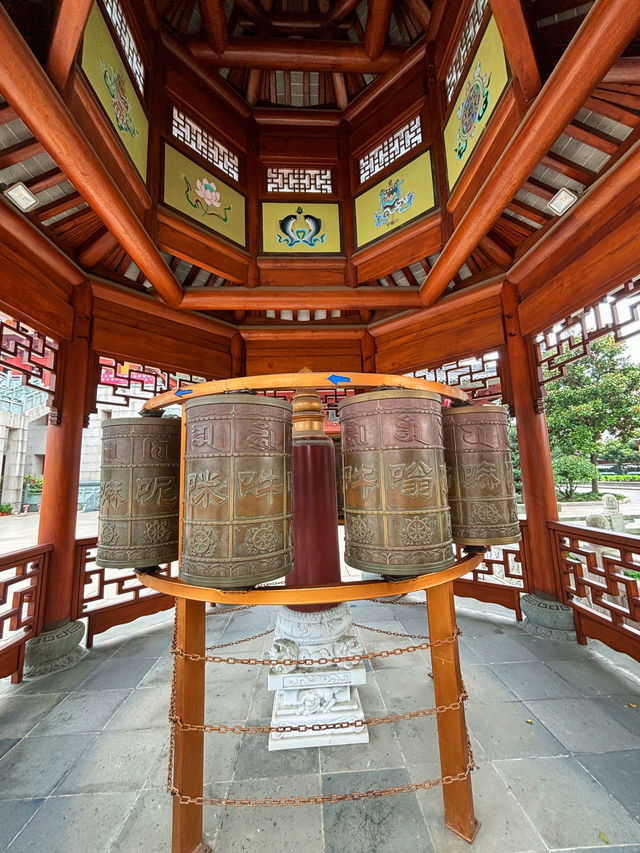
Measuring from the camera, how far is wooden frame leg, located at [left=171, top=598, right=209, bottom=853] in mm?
1608

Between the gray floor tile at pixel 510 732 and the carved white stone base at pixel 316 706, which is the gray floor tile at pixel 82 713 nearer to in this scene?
the carved white stone base at pixel 316 706

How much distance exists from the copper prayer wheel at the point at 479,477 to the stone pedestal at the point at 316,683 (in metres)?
1.23

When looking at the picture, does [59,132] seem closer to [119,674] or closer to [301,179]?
[301,179]

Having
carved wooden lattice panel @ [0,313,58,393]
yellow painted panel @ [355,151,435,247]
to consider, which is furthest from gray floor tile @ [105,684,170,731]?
yellow painted panel @ [355,151,435,247]

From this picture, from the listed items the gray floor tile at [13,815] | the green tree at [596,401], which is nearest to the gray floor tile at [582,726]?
the gray floor tile at [13,815]

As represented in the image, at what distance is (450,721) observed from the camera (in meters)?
1.74

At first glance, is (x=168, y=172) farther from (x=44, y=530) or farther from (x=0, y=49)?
(x=44, y=530)

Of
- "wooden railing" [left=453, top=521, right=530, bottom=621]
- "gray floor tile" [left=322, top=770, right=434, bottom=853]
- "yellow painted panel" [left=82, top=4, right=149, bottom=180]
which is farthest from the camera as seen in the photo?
"wooden railing" [left=453, top=521, right=530, bottom=621]

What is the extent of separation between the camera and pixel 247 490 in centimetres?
141

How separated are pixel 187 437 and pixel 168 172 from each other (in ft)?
11.1

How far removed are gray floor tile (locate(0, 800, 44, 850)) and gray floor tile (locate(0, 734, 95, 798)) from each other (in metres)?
0.05

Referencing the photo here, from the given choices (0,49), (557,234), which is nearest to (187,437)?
(0,49)

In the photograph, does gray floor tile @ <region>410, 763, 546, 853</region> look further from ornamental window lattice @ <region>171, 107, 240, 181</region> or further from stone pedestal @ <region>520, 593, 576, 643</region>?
ornamental window lattice @ <region>171, 107, 240, 181</region>

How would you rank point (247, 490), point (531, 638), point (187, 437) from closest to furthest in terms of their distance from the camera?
1. point (247, 490)
2. point (187, 437)
3. point (531, 638)
